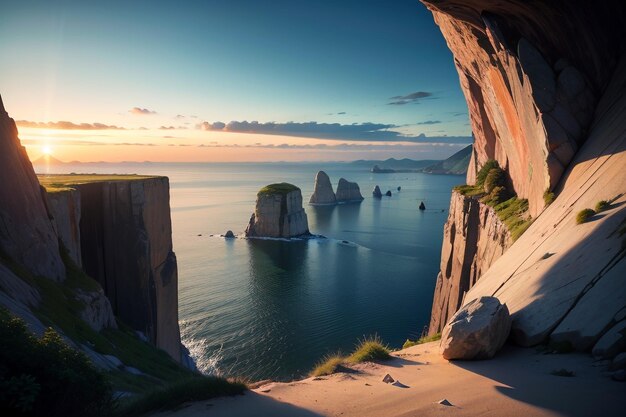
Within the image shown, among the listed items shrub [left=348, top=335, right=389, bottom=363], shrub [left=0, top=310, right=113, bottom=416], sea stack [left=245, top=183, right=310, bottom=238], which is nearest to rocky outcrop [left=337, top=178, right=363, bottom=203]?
sea stack [left=245, top=183, right=310, bottom=238]

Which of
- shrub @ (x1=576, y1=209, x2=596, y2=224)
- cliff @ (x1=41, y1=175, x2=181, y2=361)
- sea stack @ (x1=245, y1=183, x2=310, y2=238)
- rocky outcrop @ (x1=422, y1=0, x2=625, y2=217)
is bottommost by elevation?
sea stack @ (x1=245, y1=183, x2=310, y2=238)

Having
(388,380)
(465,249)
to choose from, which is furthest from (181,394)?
(465,249)

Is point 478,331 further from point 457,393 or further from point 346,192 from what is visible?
point 346,192

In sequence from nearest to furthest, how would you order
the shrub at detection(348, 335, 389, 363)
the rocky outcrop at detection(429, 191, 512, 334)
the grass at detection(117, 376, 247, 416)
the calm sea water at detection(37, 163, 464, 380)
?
1. the grass at detection(117, 376, 247, 416)
2. the shrub at detection(348, 335, 389, 363)
3. the rocky outcrop at detection(429, 191, 512, 334)
4. the calm sea water at detection(37, 163, 464, 380)

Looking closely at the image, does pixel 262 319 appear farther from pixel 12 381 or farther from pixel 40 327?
pixel 12 381

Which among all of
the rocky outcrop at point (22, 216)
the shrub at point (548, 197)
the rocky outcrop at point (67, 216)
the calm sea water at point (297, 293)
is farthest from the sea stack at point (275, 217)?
the shrub at point (548, 197)

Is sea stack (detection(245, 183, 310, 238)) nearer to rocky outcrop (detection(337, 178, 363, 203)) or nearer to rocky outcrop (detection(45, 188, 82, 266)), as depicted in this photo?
rocky outcrop (detection(337, 178, 363, 203))

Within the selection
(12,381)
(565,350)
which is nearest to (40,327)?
(12,381)
